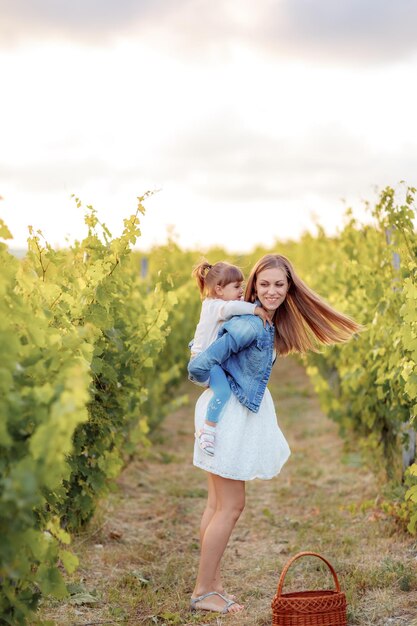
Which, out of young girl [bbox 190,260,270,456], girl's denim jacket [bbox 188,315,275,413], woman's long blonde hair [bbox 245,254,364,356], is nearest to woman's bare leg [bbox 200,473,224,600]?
young girl [bbox 190,260,270,456]

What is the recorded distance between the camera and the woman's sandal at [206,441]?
3.85 meters

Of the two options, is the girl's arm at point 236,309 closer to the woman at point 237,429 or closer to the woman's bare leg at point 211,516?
the woman at point 237,429

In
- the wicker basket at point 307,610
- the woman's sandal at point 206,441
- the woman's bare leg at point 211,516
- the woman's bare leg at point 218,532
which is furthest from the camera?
the woman's bare leg at point 211,516

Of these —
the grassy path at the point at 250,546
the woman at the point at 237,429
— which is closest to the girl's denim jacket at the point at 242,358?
the woman at the point at 237,429

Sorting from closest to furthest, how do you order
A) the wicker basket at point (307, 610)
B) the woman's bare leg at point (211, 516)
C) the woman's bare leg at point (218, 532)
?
1. the wicker basket at point (307, 610)
2. the woman's bare leg at point (218, 532)
3. the woman's bare leg at point (211, 516)

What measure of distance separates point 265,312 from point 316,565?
1.52 meters

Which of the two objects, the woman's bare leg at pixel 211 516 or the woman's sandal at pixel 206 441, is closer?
the woman's sandal at pixel 206 441

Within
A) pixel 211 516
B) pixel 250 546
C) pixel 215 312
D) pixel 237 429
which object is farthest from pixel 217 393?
pixel 250 546

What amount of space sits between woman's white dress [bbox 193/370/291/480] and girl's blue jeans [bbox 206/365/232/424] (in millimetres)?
47

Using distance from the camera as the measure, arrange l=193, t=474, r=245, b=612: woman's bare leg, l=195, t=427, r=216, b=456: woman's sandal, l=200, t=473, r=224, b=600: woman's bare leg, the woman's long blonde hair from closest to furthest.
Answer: l=195, t=427, r=216, b=456: woman's sandal
l=193, t=474, r=245, b=612: woman's bare leg
l=200, t=473, r=224, b=600: woman's bare leg
the woman's long blonde hair

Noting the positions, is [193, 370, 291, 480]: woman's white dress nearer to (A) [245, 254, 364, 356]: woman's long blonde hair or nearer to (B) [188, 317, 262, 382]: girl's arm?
(B) [188, 317, 262, 382]: girl's arm

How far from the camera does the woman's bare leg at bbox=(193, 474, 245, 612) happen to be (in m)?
3.97

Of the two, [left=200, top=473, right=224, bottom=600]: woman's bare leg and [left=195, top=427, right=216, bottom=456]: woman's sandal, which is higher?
[left=195, top=427, right=216, bottom=456]: woman's sandal

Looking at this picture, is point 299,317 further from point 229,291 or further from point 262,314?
point 229,291
